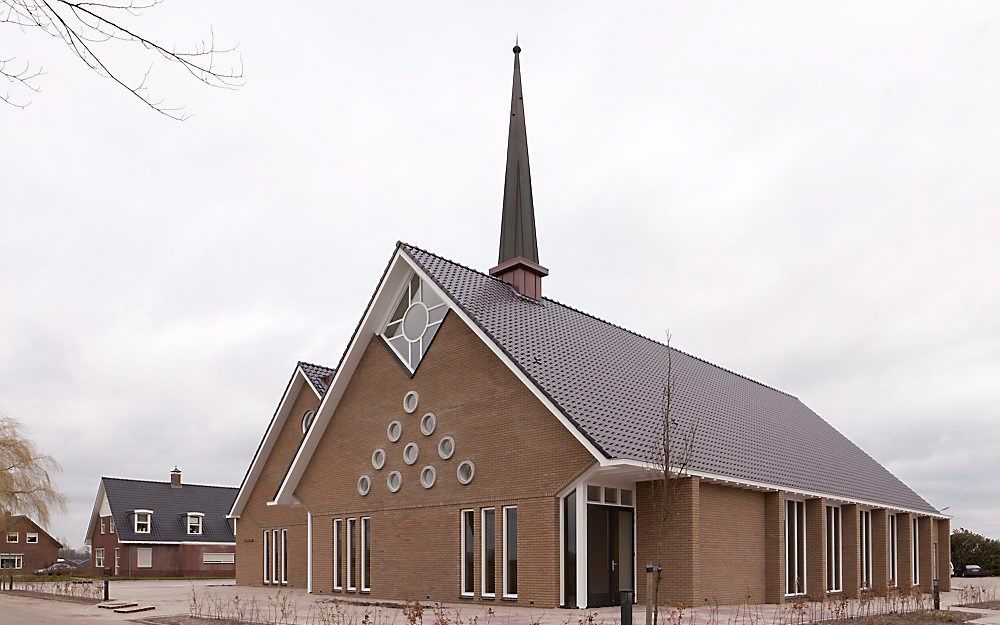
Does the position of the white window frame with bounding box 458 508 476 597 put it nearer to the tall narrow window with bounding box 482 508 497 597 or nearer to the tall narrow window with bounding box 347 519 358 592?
the tall narrow window with bounding box 482 508 497 597

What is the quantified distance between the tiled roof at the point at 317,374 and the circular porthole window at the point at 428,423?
9.13 meters

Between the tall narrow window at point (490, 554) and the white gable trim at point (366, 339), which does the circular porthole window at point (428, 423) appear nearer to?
the white gable trim at point (366, 339)

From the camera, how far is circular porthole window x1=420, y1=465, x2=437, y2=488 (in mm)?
21594

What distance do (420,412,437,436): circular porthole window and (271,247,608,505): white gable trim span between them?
2.49m

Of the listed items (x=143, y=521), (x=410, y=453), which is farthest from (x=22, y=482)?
(x=410, y=453)

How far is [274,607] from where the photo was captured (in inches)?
781

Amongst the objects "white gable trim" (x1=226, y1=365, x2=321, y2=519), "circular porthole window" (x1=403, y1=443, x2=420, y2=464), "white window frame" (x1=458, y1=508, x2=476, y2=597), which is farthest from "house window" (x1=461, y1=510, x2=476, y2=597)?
"white gable trim" (x1=226, y1=365, x2=321, y2=519)

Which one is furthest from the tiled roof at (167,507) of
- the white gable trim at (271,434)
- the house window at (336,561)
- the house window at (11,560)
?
the house window at (336,561)

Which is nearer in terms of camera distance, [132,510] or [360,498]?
[360,498]

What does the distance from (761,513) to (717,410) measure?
15.2 feet

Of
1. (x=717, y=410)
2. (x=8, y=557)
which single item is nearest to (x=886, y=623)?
(x=717, y=410)

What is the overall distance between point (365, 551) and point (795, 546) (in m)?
10.8

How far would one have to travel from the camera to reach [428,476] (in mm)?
21734

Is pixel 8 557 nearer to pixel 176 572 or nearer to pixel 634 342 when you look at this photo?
pixel 176 572
